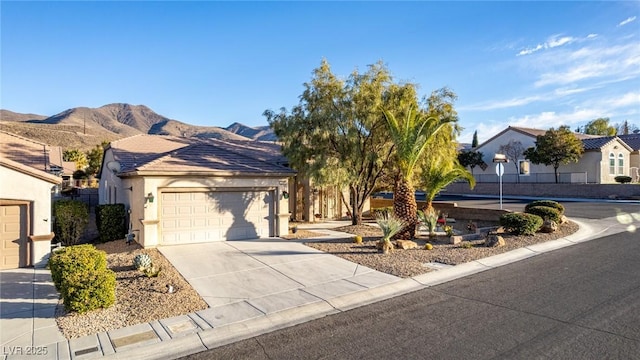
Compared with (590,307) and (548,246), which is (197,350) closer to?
(590,307)

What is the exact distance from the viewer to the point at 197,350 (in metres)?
5.93

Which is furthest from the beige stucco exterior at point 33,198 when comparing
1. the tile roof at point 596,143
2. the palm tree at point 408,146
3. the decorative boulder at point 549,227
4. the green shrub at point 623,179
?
the green shrub at point 623,179

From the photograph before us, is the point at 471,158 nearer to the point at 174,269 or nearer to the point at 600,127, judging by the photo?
the point at 600,127

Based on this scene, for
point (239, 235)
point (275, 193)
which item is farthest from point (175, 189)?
point (275, 193)

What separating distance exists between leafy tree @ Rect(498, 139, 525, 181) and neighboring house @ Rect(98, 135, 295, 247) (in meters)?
34.5

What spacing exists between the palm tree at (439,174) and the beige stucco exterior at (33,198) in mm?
14929

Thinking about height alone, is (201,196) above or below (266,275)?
above

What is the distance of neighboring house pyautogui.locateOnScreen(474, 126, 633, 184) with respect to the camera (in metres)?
35.8

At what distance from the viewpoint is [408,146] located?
13.9 m

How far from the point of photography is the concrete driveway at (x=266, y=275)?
8109mm

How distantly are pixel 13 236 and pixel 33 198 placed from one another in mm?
1226

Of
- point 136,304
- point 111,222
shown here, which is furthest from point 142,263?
point 111,222

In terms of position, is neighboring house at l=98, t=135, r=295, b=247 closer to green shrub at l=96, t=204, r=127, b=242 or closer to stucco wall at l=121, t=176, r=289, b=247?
stucco wall at l=121, t=176, r=289, b=247

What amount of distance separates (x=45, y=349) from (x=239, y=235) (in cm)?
911
